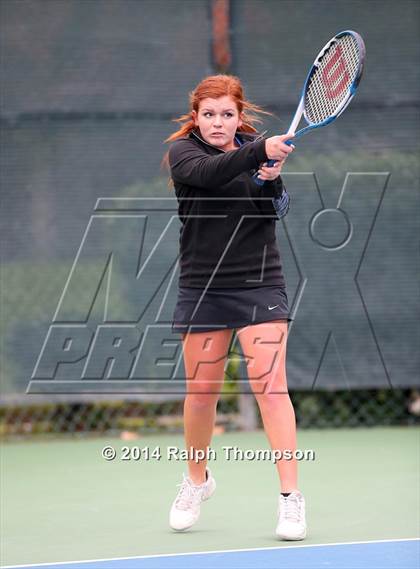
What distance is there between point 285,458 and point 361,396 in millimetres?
2512

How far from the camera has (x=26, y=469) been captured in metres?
4.88

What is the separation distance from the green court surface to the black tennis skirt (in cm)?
62

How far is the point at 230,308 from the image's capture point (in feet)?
11.2

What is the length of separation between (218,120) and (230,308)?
544mm

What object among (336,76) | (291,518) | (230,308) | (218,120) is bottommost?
(291,518)

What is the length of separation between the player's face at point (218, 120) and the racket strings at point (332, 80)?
10.8 inches

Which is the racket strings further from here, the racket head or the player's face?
the player's face

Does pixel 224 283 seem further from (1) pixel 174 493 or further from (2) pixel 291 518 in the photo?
(1) pixel 174 493

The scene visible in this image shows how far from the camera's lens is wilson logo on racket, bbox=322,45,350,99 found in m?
3.44

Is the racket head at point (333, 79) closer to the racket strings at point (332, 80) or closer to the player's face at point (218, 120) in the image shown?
the racket strings at point (332, 80)

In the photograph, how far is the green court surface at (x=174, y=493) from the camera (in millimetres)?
3359

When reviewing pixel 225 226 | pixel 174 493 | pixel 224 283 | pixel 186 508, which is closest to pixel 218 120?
pixel 225 226

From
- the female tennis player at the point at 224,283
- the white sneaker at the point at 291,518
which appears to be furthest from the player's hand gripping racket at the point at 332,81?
the white sneaker at the point at 291,518

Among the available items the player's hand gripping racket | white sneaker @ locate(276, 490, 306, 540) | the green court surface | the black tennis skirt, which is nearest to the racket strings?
the player's hand gripping racket
